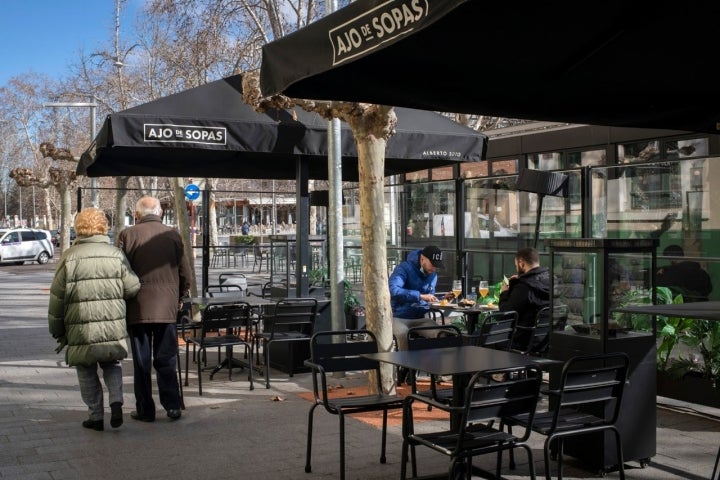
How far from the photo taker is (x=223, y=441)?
247 inches

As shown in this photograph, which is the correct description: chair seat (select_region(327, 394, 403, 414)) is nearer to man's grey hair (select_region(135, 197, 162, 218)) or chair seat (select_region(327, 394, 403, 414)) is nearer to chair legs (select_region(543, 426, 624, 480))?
chair legs (select_region(543, 426, 624, 480))

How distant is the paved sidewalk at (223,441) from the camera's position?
5.47m

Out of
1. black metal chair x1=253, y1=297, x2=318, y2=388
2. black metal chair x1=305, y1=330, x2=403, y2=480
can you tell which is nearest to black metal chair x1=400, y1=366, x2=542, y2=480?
black metal chair x1=305, y1=330, x2=403, y2=480

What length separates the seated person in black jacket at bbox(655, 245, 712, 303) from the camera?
7.72 meters

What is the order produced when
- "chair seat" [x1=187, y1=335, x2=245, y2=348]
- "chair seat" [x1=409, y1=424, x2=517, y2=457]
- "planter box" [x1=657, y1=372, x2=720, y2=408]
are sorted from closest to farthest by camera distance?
"chair seat" [x1=409, y1=424, x2=517, y2=457] < "planter box" [x1=657, y1=372, x2=720, y2=408] < "chair seat" [x1=187, y1=335, x2=245, y2=348]

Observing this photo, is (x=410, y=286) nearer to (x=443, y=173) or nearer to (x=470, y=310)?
(x=470, y=310)

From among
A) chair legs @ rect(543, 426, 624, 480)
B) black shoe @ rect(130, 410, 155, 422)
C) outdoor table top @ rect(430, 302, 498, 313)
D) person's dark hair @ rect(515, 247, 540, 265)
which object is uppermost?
person's dark hair @ rect(515, 247, 540, 265)

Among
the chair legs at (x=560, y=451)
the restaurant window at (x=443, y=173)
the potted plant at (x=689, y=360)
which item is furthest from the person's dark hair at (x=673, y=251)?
the restaurant window at (x=443, y=173)

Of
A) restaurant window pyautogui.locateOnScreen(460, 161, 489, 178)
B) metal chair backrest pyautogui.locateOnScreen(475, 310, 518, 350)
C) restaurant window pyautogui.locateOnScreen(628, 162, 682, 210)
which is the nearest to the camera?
metal chair backrest pyautogui.locateOnScreen(475, 310, 518, 350)

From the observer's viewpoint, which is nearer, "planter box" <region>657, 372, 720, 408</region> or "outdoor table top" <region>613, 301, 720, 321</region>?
"outdoor table top" <region>613, 301, 720, 321</region>

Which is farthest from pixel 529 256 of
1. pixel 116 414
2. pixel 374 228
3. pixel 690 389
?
pixel 116 414

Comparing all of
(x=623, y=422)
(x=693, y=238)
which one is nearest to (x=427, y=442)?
(x=623, y=422)

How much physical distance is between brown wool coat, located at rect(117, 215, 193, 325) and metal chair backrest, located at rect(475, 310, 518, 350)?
259cm

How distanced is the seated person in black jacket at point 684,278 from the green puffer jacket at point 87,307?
512cm
